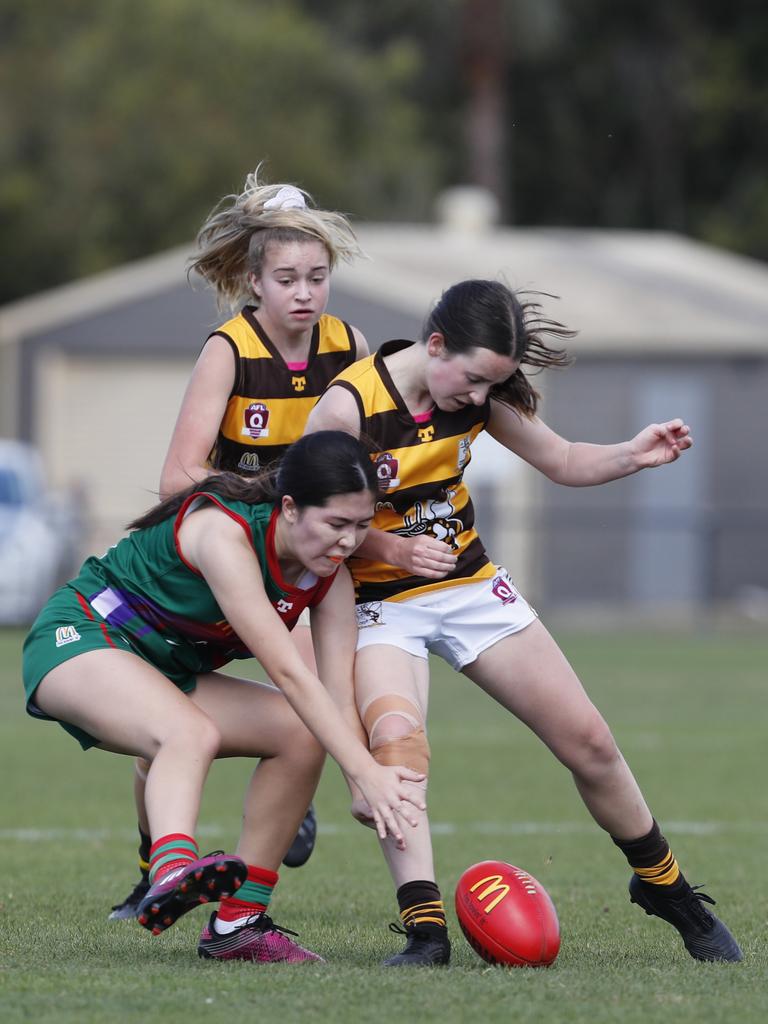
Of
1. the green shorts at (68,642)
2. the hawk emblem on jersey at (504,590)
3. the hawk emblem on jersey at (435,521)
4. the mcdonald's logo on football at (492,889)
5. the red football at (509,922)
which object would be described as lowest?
the red football at (509,922)

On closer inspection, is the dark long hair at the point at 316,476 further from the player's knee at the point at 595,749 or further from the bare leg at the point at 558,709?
the player's knee at the point at 595,749

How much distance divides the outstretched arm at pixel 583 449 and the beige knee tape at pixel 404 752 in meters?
0.93

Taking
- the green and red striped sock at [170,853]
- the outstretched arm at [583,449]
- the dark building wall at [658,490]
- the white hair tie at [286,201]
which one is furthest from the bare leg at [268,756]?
the dark building wall at [658,490]

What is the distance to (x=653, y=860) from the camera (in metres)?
5.39

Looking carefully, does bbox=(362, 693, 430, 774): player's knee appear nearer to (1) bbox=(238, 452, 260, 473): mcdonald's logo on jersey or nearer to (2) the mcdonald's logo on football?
(2) the mcdonald's logo on football

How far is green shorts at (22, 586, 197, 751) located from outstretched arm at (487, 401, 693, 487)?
113cm

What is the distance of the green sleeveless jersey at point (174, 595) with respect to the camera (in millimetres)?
5035

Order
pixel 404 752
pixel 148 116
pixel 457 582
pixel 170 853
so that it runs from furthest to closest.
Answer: pixel 148 116 < pixel 457 582 < pixel 404 752 < pixel 170 853

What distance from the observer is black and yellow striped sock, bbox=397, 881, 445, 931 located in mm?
4965

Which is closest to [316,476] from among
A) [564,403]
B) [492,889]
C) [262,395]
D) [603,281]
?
[262,395]

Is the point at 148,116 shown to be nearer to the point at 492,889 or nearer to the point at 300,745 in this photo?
the point at 300,745

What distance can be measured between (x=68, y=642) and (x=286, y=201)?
5.16 feet

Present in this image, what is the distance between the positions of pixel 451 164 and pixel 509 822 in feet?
103

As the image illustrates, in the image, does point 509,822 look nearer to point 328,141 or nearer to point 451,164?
point 328,141
